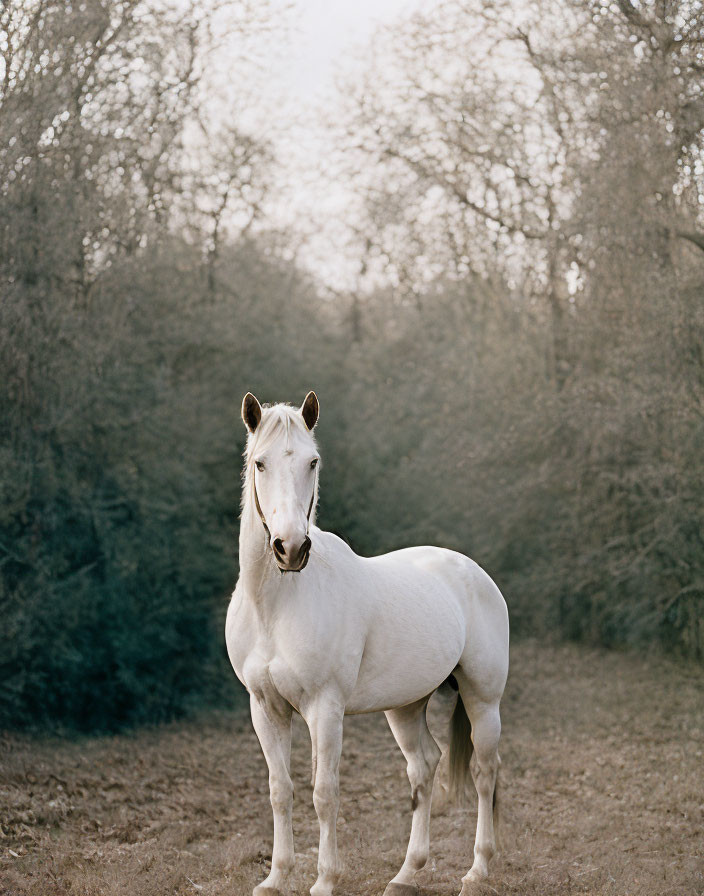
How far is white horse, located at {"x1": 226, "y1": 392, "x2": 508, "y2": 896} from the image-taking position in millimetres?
3680

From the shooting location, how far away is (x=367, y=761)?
8195 mm

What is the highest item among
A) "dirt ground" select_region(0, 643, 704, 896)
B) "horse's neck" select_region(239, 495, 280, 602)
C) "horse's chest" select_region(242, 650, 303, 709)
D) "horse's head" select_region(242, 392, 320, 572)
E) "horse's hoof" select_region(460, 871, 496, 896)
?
"horse's head" select_region(242, 392, 320, 572)

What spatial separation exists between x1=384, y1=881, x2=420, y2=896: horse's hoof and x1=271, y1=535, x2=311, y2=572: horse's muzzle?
6.34 feet

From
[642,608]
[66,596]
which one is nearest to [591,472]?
[642,608]

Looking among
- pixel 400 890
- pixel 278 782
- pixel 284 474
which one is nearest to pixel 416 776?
pixel 400 890

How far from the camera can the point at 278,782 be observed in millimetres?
3928

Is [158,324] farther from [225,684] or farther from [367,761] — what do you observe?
[367,761]

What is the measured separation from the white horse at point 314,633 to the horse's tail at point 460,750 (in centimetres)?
35

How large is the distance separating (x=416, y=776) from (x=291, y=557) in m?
1.87

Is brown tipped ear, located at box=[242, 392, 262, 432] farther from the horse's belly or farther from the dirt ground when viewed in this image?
the dirt ground

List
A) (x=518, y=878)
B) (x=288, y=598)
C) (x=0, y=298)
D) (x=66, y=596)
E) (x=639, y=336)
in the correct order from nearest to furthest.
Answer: (x=288, y=598), (x=518, y=878), (x=0, y=298), (x=66, y=596), (x=639, y=336)

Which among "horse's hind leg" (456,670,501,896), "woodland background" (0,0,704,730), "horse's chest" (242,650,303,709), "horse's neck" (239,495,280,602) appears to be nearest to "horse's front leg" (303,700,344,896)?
"horse's chest" (242,650,303,709)

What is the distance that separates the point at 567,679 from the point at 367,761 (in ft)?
14.8

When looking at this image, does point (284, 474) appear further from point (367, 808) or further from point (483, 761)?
point (367, 808)
